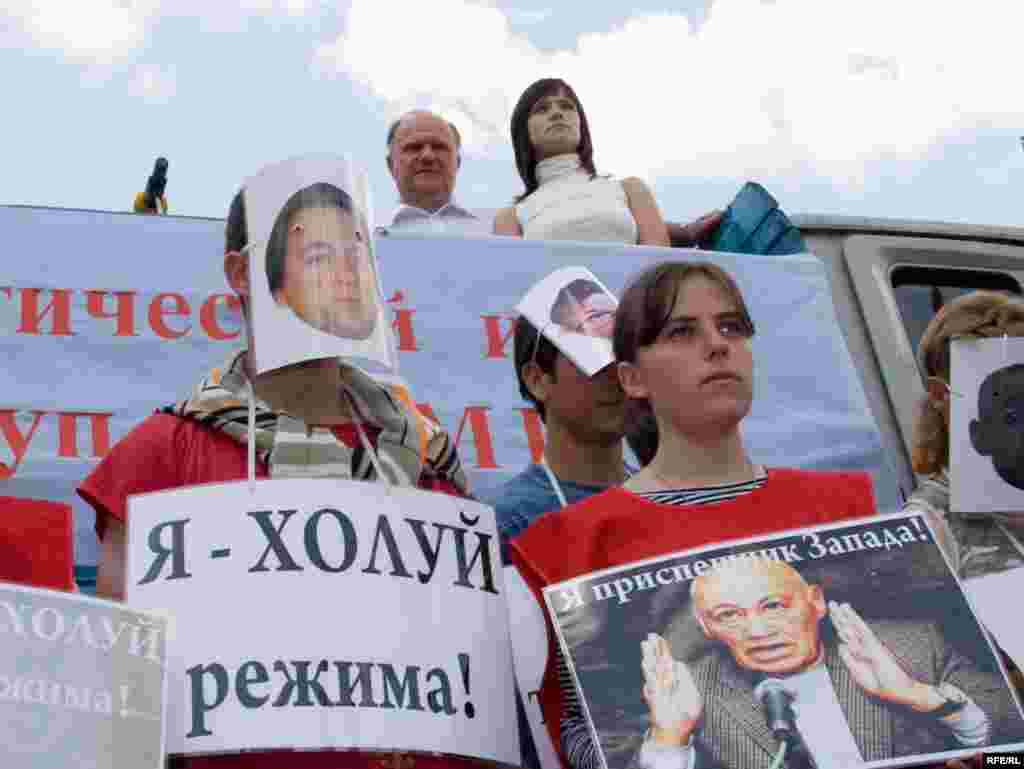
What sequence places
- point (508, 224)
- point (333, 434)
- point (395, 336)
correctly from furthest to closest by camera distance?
point (508, 224) < point (395, 336) < point (333, 434)

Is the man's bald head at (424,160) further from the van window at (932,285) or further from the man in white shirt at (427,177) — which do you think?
the van window at (932,285)

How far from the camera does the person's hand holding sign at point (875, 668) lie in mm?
2213

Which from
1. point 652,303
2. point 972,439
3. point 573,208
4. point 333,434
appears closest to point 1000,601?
point 972,439

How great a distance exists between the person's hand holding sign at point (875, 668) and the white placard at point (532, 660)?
0.45 meters

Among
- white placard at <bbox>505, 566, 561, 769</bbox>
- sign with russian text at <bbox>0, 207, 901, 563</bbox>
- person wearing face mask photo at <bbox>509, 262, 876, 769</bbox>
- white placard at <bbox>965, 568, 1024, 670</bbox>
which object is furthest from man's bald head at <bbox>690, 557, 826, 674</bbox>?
sign with russian text at <bbox>0, 207, 901, 563</bbox>

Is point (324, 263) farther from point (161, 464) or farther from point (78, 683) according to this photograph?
point (78, 683)

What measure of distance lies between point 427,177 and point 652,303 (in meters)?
1.73

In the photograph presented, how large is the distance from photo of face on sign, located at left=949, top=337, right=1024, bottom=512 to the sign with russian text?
2.48 ft

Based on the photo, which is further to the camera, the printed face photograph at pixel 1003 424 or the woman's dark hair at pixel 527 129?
the woman's dark hair at pixel 527 129

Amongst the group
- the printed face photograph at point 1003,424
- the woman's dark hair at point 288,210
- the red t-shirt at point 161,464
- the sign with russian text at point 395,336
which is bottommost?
the red t-shirt at point 161,464

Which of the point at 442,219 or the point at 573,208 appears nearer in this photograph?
the point at 573,208

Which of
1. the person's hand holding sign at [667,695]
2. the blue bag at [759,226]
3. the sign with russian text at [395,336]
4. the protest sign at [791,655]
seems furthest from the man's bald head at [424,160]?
the person's hand holding sign at [667,695]

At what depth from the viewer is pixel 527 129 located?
167 inches

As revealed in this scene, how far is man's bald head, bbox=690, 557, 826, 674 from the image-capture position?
7.39 ft
